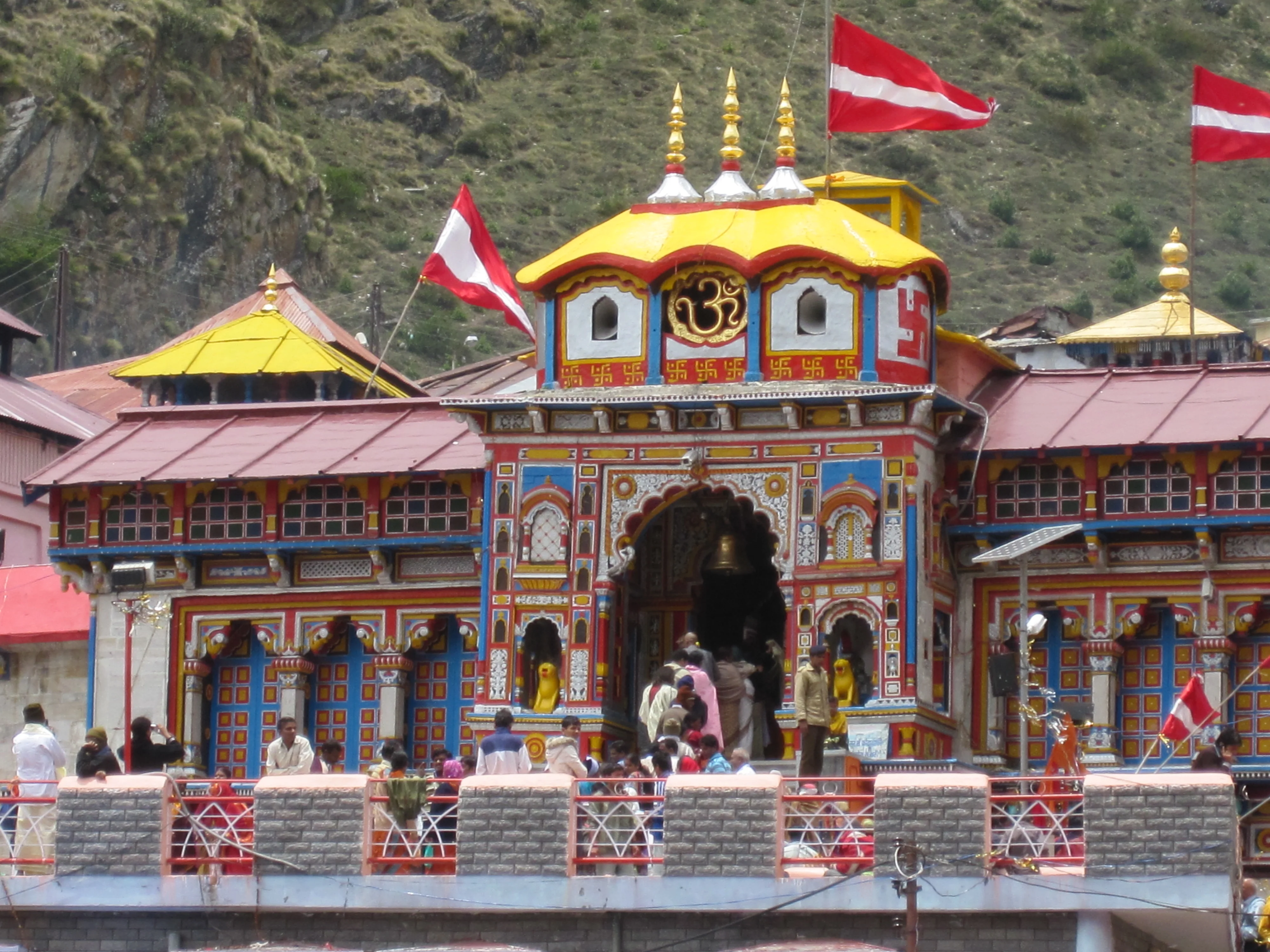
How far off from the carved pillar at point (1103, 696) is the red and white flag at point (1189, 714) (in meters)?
1.82

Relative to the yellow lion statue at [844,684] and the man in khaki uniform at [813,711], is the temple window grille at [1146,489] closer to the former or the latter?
the yellow lion statue at [844,684]

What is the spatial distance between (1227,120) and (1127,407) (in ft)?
Result: 13.0

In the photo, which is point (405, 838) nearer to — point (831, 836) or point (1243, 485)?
point (831, 836)

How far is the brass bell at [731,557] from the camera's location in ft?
126

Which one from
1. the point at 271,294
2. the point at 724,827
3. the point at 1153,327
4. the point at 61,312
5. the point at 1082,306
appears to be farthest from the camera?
the point at 1082,306

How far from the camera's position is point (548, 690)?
37344mm

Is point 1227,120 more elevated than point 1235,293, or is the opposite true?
point 1235,293

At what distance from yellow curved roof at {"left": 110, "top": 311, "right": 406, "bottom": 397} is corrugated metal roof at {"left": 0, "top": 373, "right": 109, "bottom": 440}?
3.12m

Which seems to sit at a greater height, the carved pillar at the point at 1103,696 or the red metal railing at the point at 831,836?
the carved pillar at the point at 1103,696

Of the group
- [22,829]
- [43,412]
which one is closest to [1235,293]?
[43,412]

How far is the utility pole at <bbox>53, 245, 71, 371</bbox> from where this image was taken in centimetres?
7569

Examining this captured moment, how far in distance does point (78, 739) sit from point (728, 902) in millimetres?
15272

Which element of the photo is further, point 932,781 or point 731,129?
point 731,129

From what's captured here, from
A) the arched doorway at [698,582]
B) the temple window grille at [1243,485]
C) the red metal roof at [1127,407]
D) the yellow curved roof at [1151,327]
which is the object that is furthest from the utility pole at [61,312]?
the temple window grille at [1243,485]
